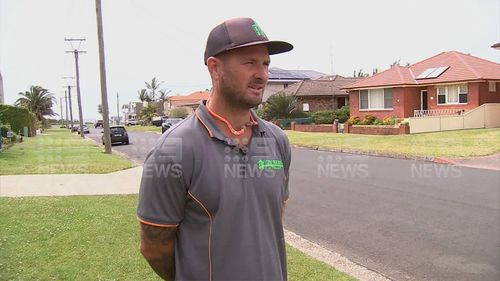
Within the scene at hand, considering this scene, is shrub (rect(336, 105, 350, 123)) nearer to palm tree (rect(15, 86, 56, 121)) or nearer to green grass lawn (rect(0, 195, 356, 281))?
green grass lawn (rect(0, 195, 356, 281))

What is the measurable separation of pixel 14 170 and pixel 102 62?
8296 mm

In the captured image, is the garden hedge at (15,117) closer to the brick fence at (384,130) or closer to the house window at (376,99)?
the brick fence at (384,130)

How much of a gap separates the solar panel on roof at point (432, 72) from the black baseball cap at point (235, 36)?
31.0 meters

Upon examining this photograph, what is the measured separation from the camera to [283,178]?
2.29m

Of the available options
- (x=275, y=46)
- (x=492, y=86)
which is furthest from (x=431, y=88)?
(x=275, y=46)

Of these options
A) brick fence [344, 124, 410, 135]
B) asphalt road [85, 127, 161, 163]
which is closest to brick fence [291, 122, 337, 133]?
brick fence [344, 124, 410, 135]

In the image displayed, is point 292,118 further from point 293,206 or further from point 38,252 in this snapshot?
point 38,252

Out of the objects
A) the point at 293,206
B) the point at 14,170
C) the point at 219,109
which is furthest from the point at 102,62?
the point at 219,109

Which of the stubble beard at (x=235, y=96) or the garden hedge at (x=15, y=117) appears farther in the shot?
the garden hedge at (x=15, y=117)

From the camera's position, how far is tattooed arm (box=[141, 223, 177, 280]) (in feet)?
6.72

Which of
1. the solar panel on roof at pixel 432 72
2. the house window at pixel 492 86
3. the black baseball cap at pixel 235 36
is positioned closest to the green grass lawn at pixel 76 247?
the black baseball cap at pixel 235 36

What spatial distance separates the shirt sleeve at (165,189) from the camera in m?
1.98

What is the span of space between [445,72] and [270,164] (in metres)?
31.4

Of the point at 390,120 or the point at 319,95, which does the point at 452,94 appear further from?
the point at 319,95
